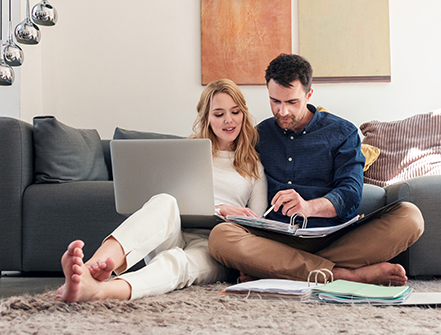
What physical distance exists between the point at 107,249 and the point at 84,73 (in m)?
A: 2.38

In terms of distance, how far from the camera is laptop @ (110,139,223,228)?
1.51 metres

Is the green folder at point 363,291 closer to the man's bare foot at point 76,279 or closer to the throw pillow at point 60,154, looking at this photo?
the man's bare foot at point 76,279

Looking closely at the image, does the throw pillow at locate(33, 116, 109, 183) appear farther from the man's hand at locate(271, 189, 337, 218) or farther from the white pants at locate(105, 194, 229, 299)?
the man's hand at locate(271, 189, 337, 218)

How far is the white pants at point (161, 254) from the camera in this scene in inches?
51.0

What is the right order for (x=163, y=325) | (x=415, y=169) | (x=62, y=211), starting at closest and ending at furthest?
(x=163, y=325) < (x=62, y=211) < (x=415, y=169)

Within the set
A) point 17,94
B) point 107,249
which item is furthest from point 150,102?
point 107,249

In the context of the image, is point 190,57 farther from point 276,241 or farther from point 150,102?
point 276,241

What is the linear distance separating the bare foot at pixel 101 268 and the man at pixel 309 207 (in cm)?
47

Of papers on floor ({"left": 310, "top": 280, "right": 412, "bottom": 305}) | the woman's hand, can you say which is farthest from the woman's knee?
papers on floor ({"left": 310, "top": 280, "right": 412, "bottom": 305})

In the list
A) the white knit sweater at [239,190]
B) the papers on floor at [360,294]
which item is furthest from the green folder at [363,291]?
the white knit sweater at [239,190]

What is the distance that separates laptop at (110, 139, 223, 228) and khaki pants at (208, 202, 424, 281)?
13 cm

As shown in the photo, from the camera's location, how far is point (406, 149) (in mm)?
2662

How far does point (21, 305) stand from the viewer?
3.60 ft

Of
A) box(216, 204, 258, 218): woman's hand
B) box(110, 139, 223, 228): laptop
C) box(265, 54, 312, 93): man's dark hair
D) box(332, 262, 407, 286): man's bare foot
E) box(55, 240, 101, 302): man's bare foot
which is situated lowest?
box(332, 262, 407, 286): man's bare foot
